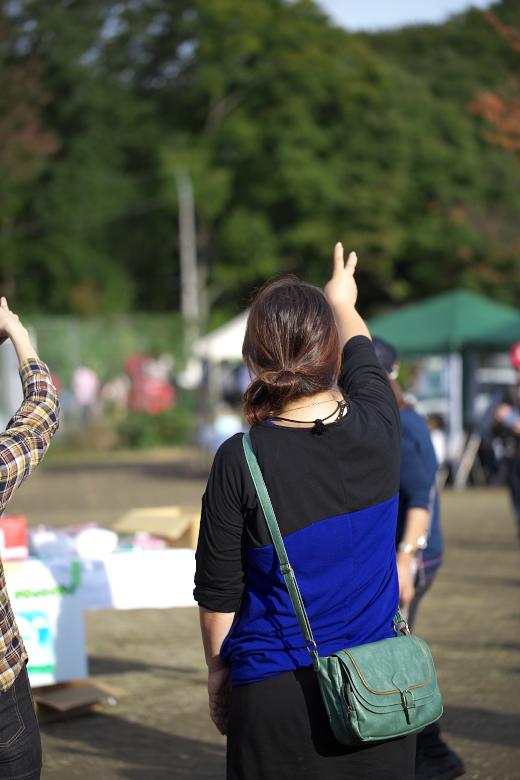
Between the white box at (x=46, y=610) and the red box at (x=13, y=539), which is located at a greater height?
the red box at (x=13, y=539)

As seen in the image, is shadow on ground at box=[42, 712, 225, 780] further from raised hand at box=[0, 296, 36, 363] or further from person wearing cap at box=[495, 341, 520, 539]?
person wearing cap at box=[495, 341, 520, 539]

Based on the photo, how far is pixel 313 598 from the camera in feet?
8.41

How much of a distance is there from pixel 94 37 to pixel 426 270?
14807 millimetres

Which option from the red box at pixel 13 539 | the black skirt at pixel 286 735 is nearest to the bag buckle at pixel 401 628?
the black skirt at pixel 286 735

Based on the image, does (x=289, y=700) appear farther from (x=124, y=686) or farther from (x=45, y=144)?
(x=45, y=144)

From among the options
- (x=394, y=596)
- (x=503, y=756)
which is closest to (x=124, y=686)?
(x=503, y=756)

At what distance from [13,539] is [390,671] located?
10.7 feet

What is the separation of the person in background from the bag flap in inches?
64.6

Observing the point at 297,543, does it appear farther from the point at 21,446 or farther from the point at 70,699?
the point at 70,699

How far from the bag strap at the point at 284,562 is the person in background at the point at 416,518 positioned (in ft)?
5.90

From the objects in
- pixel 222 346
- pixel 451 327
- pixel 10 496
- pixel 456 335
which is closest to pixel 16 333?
pixel 10 496

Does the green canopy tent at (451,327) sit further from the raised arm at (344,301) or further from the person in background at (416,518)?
the raised arm at (344,301)

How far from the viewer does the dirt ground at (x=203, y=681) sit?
5.06 meters

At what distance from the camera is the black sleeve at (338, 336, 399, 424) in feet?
9.13
